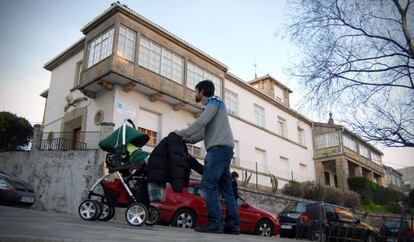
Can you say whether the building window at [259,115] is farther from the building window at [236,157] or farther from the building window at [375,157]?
the building window at [375,157]

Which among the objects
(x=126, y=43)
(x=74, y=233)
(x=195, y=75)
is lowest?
(x=74, y=233)

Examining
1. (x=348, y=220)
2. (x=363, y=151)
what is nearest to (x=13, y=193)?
(x=348, y=220)

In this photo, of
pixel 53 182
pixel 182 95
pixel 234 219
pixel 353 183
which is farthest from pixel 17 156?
pixel 353 183

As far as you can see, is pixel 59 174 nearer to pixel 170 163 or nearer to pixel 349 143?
pixel 170 163

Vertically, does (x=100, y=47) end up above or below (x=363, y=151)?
above

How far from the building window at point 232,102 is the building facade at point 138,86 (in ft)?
0.23

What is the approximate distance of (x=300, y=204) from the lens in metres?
13.3

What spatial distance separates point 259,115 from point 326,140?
1058 cm

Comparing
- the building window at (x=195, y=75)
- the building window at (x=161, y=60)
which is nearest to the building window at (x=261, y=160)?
the building window at (x=195, y=75)

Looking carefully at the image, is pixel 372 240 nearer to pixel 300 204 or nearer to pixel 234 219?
pixel 300 204

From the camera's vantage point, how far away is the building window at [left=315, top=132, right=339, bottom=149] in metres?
36.8

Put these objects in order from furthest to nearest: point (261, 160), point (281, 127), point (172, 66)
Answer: point (281, 127), point (261, 160), point (172, 66)

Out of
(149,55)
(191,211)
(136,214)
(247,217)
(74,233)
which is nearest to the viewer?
(74,233)

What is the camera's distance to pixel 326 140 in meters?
37.0
